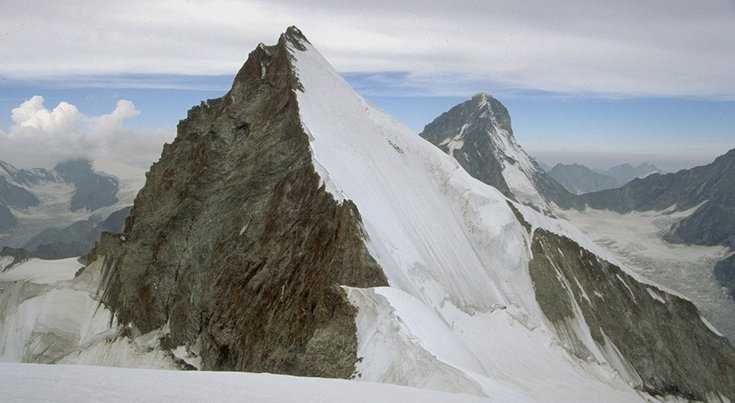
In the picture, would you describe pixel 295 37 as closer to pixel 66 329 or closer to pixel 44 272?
pixel 66 329

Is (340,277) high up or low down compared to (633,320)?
up

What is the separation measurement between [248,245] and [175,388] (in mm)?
32280

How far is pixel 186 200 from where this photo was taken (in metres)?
53.4

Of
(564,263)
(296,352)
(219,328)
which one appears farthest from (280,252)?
(564,263)

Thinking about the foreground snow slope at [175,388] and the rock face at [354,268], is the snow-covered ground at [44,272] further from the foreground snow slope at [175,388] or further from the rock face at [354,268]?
the foreground snow slope at [175,388]

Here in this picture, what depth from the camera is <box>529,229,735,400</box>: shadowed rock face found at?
192 ft

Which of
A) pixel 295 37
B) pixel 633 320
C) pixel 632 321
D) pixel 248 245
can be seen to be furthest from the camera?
pixel 295 37

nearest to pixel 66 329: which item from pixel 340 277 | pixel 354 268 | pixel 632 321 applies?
pixel 340 277

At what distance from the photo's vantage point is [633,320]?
62.8 metres

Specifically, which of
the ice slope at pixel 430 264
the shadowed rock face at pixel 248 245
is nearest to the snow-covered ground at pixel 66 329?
the shadowed rock face at pixel 248 245

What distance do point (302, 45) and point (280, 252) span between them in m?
36.0

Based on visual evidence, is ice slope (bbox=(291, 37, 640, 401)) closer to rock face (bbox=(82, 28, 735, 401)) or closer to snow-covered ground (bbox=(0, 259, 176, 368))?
rock face (bbox=(82, 28, 735, 401))

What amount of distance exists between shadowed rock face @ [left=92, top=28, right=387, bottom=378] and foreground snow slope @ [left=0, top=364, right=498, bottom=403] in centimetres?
882

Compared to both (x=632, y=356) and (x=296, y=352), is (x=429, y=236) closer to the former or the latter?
(x=296, y=352)
